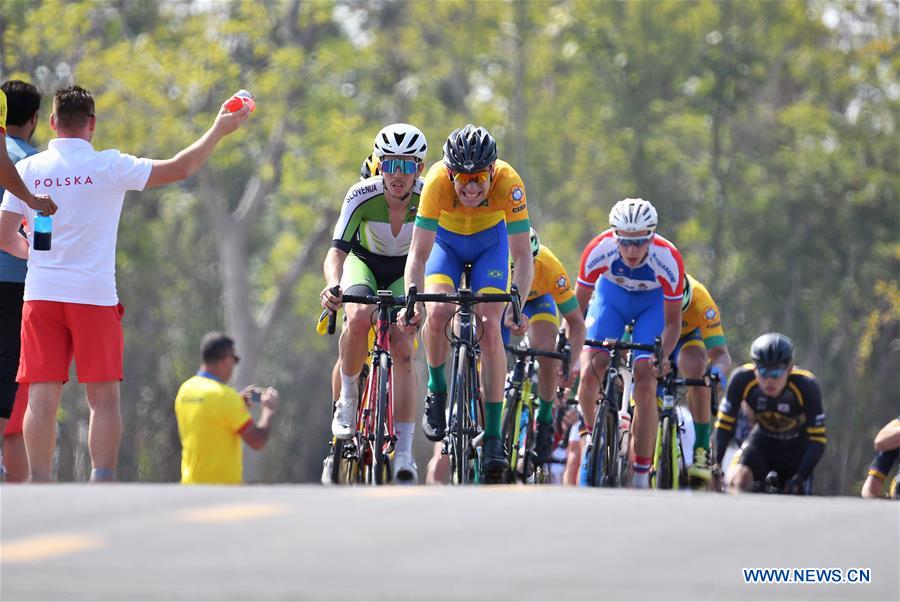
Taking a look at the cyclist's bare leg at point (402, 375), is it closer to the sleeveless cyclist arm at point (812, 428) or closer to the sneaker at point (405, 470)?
the sneaker at point (405, 470)

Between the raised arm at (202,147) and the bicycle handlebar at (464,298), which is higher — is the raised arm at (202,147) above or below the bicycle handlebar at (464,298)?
above

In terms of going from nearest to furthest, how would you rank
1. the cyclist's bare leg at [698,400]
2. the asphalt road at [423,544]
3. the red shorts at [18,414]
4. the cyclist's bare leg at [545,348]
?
1. the asphalt road at [423,544]
2. the red shorts at [18,414]
3. the cyclist's bare leg at [545,348]
4. the cyclist's bare leg at [698,400]

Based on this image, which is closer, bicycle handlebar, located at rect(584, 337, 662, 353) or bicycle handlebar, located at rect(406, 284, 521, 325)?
bicycle handlebar, located at rect(406, 284, 521, 325)

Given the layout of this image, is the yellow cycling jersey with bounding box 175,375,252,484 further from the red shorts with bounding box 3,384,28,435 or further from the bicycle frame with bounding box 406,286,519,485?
the bicycle frame with bounding box 406,286,519,485

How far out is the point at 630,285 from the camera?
1346 centimetres

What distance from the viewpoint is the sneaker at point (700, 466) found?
14.1m

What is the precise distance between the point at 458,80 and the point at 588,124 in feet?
12.2

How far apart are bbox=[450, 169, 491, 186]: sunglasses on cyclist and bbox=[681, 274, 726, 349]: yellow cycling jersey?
4.36 meters

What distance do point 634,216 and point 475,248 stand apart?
6.38ft

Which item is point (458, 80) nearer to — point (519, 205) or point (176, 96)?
point (176, 96)

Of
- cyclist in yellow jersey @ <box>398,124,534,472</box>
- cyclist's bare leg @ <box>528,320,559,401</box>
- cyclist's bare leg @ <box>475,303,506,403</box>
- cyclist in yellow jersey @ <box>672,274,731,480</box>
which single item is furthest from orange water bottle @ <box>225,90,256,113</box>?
cyclist in yellow jersey @ <box>672,274,731,480</box>

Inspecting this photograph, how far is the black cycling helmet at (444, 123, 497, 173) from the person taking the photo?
10430 mm

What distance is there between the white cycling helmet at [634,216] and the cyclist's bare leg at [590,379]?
99 centimetres

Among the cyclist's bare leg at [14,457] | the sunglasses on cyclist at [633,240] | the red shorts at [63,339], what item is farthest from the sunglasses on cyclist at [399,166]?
the cyclist's bare leg at [14,457]
